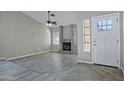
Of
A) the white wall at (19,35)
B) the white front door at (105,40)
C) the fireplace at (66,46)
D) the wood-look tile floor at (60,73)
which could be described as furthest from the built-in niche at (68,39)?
the wood-look tile floor at (60,73)

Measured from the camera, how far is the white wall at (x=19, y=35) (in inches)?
248

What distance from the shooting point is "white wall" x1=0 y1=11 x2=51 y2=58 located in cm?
630

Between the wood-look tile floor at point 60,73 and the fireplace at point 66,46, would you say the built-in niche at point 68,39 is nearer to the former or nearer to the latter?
the fireplace at point 66,46

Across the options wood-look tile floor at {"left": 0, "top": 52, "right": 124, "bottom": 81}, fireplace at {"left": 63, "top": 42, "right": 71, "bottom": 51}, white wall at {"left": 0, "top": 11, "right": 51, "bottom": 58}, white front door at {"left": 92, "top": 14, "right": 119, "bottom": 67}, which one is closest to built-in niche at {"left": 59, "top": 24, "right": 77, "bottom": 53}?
fireplace at {"left": 63, "top": 42, "right": 71, "bottom": 51}

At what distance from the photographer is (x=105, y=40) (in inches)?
187

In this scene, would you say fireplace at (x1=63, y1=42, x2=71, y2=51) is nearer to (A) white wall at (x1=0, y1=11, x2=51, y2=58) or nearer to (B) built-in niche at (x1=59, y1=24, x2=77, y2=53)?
(B) built-in niche at (x1=59, y1=24, x2=77, y2=53)

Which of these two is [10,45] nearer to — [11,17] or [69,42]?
[11,17]

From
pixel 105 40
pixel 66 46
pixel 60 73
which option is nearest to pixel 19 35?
pixel 66 46

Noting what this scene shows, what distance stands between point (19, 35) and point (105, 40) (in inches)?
196

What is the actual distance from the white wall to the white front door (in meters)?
4.46

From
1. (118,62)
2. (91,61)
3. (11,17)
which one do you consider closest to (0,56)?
(11,17)

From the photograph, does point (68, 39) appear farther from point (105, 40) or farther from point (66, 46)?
point (105, 40)

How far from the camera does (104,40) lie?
15.6 feet

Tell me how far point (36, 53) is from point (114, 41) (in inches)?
224
